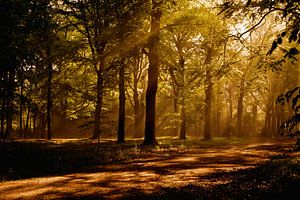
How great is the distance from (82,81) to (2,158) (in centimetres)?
1866

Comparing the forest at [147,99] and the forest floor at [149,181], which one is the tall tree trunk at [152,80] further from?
the forest floor at [149,181]

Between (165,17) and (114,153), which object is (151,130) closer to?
(114,153)

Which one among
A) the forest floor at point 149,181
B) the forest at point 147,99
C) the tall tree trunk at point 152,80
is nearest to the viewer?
the forest floor at point 149,181

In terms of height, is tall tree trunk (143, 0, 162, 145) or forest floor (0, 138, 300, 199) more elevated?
tall tree trunk (143, 0, 162, 145)

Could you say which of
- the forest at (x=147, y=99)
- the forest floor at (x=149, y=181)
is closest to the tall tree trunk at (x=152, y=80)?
the forest at (x=147, y=99)

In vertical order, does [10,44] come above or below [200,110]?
above

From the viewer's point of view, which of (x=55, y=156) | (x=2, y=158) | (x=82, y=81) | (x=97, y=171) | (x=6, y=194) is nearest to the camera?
(x=6, y=194)

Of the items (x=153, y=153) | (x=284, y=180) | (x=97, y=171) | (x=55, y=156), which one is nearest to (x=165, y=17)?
(x=153, y=153)

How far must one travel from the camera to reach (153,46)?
21000 mm

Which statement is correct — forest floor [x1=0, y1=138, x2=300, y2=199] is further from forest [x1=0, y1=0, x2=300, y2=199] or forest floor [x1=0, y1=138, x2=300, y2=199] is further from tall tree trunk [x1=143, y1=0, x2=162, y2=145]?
tall tree trunk [x1=143, y1=0, x2=162, y2=145]

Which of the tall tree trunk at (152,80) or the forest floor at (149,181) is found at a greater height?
the tall tree trunk at (152,80)

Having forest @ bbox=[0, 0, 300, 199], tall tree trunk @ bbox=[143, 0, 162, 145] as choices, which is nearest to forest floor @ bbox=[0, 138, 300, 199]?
forest @ bbox=[0, 0, 300, 199]

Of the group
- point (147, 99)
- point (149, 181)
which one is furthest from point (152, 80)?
point (149, 181)

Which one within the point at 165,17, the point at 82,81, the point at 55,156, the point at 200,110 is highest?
the point at 165,17
